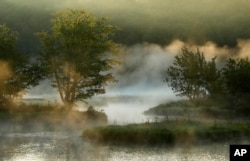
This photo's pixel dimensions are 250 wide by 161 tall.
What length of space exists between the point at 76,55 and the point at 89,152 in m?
40.5

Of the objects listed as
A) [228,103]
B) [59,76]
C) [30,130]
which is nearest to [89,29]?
[59,76]

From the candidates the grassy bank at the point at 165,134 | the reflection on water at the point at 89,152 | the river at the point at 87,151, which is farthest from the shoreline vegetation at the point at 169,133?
the reflection on water at the point at 89,152

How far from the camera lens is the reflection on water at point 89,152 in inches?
1479

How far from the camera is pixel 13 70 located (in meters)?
80.9

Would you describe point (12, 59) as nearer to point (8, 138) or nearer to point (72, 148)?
point (8, 138)

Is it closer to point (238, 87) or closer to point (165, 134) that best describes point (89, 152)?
point (165, 134)

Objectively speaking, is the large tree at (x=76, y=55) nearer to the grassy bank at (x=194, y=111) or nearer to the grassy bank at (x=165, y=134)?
the grassy bank at (x=194, y=111)

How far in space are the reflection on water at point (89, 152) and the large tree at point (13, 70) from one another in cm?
2885

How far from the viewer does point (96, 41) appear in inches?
3164

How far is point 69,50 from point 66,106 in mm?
8695

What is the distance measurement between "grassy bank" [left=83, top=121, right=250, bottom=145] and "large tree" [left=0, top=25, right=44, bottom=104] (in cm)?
2944

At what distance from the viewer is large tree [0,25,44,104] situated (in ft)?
261

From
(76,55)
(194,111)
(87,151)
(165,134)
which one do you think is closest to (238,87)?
(194,111)

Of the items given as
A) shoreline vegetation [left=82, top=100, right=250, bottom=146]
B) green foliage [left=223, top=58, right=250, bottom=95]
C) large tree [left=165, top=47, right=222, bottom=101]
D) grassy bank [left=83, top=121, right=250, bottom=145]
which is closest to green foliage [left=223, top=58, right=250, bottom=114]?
green foliage [left=223, top=58, right=250, bottom=95]
